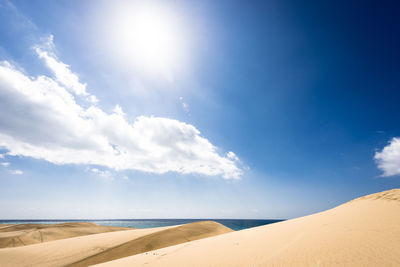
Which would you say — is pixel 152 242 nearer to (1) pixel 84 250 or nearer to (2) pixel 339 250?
(1) pixel 84 250

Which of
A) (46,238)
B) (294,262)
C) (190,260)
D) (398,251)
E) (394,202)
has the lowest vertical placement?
(46,238)

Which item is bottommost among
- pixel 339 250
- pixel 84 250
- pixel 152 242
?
pixel 84 250

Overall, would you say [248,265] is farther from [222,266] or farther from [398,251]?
[398,251]

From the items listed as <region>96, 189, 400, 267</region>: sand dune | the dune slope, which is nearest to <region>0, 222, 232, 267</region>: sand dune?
the dune slope

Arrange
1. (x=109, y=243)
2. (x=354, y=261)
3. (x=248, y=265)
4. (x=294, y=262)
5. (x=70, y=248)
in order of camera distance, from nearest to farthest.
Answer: (x=354, y=261), (x=294, y=262), (x=248, y=265), (x=70, y=248), (x=109, y=243)

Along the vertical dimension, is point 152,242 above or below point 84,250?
above

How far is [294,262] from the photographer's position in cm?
346

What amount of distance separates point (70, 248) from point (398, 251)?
1674 centimetres

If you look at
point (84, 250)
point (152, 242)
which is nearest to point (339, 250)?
point (152, 242)

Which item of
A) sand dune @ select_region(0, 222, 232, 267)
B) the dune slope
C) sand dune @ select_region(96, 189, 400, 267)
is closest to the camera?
sand dune @ select_region(96, 189, 400, 267)

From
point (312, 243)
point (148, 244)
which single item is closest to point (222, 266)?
point (312, 243)

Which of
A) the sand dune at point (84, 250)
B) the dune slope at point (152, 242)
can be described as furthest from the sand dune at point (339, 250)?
the sand dune at point (84, 250)

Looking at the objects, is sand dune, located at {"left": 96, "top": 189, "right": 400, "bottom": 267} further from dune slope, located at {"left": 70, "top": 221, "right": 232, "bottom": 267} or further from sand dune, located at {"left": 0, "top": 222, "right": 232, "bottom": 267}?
sand dune, located at {"left": 0, "top": 222, "right": 232, "bottom": 267}

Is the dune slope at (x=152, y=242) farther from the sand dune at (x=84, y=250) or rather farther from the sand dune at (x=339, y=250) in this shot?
the sand dune at (x=339, y=250)
